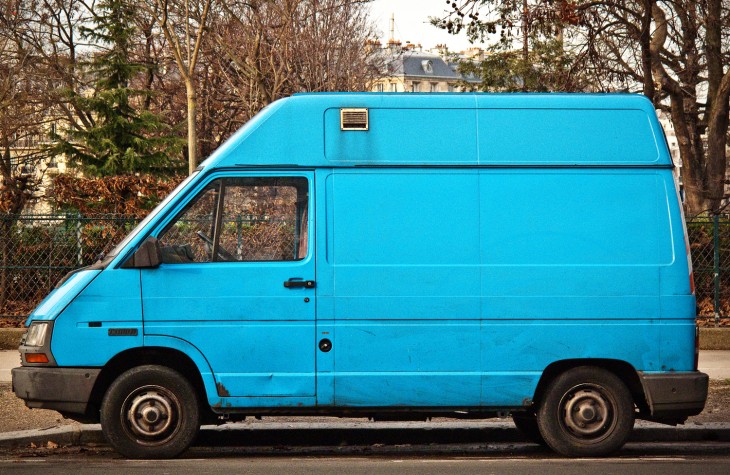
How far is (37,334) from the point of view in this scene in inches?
295

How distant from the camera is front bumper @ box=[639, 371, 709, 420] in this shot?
7.55 metres

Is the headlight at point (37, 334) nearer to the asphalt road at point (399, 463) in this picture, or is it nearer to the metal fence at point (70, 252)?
the asphalt road at point (399, 463)

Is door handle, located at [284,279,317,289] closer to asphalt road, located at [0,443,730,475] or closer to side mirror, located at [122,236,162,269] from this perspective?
side mirror, located at [122,236,162,269]

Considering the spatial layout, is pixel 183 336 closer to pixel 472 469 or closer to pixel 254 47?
pixel 472 469

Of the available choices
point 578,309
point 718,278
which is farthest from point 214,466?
point 718,278

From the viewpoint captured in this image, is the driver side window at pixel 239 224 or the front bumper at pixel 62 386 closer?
the front bumper at pixel 62 386

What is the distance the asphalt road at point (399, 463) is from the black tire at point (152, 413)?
136 mm

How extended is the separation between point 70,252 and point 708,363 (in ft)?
27.4

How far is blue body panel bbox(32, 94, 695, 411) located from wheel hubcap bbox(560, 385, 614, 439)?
0.31 m

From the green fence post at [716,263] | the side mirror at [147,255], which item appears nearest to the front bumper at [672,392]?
the side mirror at [147,255]

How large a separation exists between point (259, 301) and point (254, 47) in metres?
19.7

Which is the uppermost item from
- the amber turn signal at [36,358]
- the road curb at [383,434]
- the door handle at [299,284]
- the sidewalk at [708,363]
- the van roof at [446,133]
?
the van roof at [446,133]

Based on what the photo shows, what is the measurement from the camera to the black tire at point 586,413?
7652 mm

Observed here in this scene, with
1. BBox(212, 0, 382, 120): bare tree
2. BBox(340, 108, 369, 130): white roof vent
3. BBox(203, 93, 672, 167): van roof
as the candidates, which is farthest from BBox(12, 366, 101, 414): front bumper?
BBox(212, 0, 382, 120): bare tree
